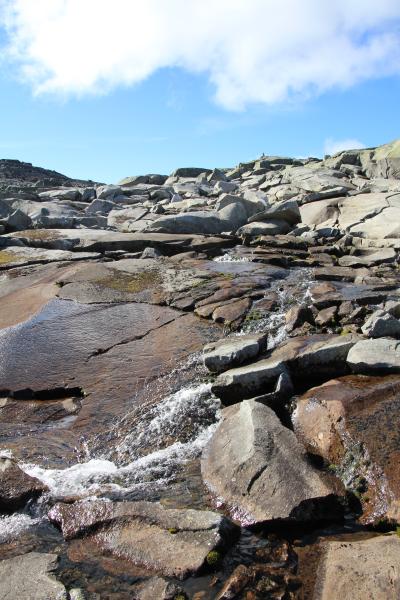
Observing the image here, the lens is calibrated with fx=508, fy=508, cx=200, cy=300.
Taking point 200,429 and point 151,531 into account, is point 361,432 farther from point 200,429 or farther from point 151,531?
point 151,531

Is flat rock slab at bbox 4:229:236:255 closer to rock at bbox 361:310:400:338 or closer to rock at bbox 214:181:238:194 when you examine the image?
rock at bbox 361:310:400:338

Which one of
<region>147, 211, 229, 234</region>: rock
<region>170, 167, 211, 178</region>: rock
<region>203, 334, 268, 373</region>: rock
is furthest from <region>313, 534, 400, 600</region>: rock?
<region>170, 167, 211, 178</region>: rock

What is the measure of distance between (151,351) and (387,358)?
5434mm

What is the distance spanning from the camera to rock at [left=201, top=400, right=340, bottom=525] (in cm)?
650

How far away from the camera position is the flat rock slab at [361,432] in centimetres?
Answer: 667

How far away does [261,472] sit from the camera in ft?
23.0

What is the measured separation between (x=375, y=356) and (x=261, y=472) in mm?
3209

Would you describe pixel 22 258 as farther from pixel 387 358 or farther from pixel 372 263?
pixel 387 358

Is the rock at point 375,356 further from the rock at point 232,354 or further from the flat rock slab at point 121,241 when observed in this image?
the flat rock slab at point 121,241

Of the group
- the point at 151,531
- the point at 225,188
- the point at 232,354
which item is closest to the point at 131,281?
the point at 232,354

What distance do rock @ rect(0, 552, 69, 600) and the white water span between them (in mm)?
1415

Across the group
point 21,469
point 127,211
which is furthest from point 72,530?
point 127,211

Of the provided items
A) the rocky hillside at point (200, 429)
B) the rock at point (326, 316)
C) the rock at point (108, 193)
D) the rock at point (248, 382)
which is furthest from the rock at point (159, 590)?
the rock at point (108, 193)

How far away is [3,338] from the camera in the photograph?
42.4 feet
